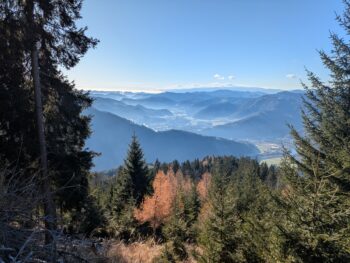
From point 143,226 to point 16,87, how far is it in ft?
65.2

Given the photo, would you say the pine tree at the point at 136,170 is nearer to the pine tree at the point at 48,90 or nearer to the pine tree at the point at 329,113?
the pine tree at the point at 48,90

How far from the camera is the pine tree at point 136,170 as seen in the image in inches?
1144

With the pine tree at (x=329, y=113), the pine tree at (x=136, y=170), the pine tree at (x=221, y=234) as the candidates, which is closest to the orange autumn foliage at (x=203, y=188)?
the pine tree at (x=136, y=170)

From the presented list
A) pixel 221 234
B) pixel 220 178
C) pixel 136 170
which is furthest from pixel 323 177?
pixel 136 170

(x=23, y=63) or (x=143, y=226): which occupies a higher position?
(x=23, y=63)

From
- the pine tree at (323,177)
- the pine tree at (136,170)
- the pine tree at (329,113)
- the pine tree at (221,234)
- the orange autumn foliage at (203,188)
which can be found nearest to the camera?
the pine tree at (323,177)

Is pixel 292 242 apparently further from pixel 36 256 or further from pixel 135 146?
pixel 135 146

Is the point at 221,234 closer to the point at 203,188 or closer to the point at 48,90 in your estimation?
the point at 48,90

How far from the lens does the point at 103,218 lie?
62.6 ft

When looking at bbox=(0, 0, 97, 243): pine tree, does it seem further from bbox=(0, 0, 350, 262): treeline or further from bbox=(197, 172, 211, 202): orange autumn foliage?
bbox=(197, 172, 211, 202): orange autumn foliage

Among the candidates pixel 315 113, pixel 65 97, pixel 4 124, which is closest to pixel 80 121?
pixel 65 97

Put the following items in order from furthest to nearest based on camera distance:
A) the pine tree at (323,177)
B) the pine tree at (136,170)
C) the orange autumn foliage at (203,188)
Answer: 1. the orange autumn foliage at (203,188)
2. the pine tree at (136,170)
3. the pine tree at (323,177)

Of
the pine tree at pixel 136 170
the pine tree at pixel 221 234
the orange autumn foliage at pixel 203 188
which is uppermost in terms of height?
the pine tree at pixel 221 234

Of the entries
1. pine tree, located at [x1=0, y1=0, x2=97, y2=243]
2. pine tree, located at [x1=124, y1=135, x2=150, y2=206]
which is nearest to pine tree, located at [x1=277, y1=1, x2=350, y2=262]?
pine tree, located at [x1=0, y1=0, x2=97, y2=243]
